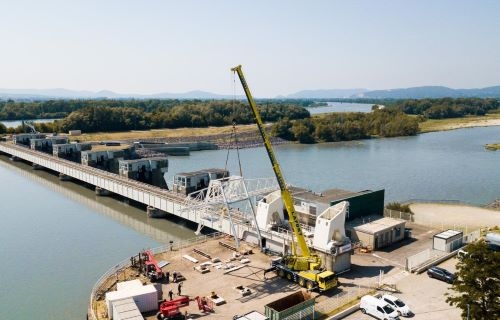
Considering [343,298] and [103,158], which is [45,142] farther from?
[343,298]

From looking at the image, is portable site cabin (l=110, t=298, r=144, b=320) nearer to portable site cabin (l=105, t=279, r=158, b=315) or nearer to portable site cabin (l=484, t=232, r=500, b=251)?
portable site cabin (l=105, t=279, r=158, b=315)

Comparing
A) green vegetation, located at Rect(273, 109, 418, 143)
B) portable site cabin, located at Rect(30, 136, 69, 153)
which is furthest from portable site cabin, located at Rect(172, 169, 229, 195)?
green vegetation, located at Rect(273, 109, 418, 143)

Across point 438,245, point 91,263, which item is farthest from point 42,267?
point 438,245

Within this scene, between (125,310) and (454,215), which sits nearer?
(125,310)

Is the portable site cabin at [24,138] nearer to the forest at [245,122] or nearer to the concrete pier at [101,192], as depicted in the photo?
the forest at [245,122]

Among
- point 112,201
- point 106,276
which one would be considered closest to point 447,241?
point 106,276

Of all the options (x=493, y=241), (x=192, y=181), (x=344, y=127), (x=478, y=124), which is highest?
(x=344, y=127)
